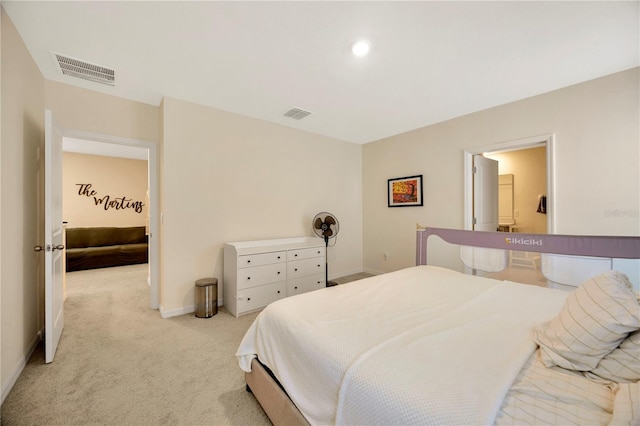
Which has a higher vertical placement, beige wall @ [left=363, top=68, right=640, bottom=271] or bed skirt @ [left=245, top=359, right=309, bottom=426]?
beige wall @ [left=363, top=68, right=640, bottom=271]

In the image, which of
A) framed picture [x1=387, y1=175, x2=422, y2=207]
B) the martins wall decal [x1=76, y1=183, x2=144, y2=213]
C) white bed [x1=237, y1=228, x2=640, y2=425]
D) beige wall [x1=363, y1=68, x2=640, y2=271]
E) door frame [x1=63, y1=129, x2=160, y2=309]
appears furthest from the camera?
the martins wall decal [x1=76, y1=183, x2=144, y2=213]

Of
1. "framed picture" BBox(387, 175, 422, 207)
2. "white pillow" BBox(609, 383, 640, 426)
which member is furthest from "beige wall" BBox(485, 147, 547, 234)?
"white pillow" BBox(609, 383, 640, 426)

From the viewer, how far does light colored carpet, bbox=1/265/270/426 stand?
1481 mm

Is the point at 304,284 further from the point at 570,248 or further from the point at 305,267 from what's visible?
the point at 570,248

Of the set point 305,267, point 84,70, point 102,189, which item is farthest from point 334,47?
point 102,189

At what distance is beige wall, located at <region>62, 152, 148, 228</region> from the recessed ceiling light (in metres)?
6.29

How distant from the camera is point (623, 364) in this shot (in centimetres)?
89

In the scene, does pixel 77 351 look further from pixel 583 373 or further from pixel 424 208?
pixel 424 208

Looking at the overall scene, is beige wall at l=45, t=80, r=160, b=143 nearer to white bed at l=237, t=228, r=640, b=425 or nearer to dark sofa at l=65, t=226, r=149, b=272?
white bed at l=237, t=228, r=640, b=425

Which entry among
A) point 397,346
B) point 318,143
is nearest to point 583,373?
point 397,346

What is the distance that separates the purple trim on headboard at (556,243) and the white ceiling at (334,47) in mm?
1484

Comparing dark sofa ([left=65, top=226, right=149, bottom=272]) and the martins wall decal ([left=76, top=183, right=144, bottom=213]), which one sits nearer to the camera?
dark sofa ([left=65, top=226, right=149, bottom=272])

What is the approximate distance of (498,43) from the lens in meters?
1.94

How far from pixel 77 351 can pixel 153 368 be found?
2.61ft
